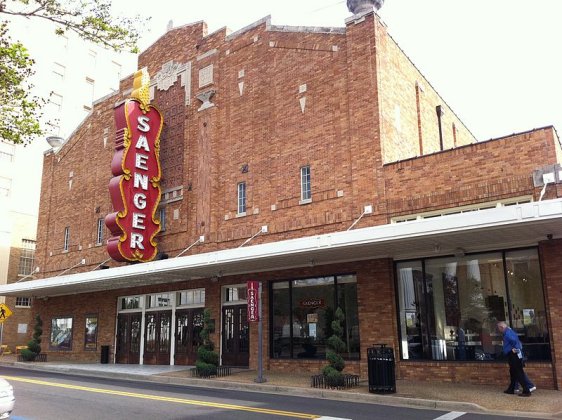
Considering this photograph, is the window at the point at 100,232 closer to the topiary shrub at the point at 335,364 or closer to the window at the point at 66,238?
the window at the point at 66,238

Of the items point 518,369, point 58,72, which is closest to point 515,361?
point 518,369

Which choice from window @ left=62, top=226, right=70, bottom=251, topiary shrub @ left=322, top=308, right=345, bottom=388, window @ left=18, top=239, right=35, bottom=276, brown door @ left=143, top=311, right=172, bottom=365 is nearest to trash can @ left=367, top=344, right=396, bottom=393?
topiary shrub @ left=322, top=308, right=345, bottom=388

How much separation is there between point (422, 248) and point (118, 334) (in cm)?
1568

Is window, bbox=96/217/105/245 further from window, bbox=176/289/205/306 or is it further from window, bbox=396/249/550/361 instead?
window, bbox=396/249/550/361

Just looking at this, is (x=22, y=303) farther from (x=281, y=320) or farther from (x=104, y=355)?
(x=281, y=320)

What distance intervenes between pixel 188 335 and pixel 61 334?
10130 mm

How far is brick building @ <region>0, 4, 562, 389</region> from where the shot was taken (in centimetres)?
1417

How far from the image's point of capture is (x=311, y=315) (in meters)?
17.9

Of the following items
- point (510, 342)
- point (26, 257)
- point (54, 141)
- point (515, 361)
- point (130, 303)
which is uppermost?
point (54, 141)

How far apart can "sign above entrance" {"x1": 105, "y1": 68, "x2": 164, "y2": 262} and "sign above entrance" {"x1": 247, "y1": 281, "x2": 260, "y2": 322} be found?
737cm

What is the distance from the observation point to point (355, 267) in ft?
55.5

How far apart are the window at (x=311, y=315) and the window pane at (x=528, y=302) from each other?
4.68m

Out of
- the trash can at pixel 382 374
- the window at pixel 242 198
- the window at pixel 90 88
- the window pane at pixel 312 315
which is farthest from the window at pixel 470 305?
the window at pixel 90 88

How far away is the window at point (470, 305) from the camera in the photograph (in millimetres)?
13953
